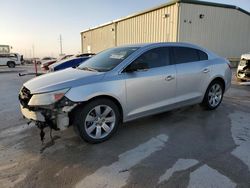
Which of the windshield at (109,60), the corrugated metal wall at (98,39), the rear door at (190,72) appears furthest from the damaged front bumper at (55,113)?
the corrugated metal wall at (98,39)

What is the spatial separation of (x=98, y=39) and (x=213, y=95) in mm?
25248

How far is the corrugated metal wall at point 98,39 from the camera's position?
25.1 meters

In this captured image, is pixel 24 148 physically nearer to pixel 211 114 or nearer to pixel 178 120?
pixel 178 120

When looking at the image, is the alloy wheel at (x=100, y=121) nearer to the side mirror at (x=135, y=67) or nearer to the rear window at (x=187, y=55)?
the side mirror at (x=135, y=67)

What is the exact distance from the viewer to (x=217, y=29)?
57.6 feet

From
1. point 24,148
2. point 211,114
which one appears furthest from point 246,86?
point 24,148

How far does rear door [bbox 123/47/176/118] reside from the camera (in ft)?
12.5

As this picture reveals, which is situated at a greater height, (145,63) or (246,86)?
(145,63)

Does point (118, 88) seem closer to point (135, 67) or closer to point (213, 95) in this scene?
point (135, 67)

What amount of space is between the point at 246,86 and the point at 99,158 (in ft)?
26.0

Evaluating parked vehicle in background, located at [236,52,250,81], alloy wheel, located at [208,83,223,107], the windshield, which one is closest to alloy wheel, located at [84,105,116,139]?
the windshield

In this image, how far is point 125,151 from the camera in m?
3.35

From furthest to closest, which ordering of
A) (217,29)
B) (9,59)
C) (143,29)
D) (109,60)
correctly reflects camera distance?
(9,59)
(143,29)
(217,29)
(109,60)

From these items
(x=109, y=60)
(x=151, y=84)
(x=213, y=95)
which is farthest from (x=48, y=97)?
(x=213, y=95)
